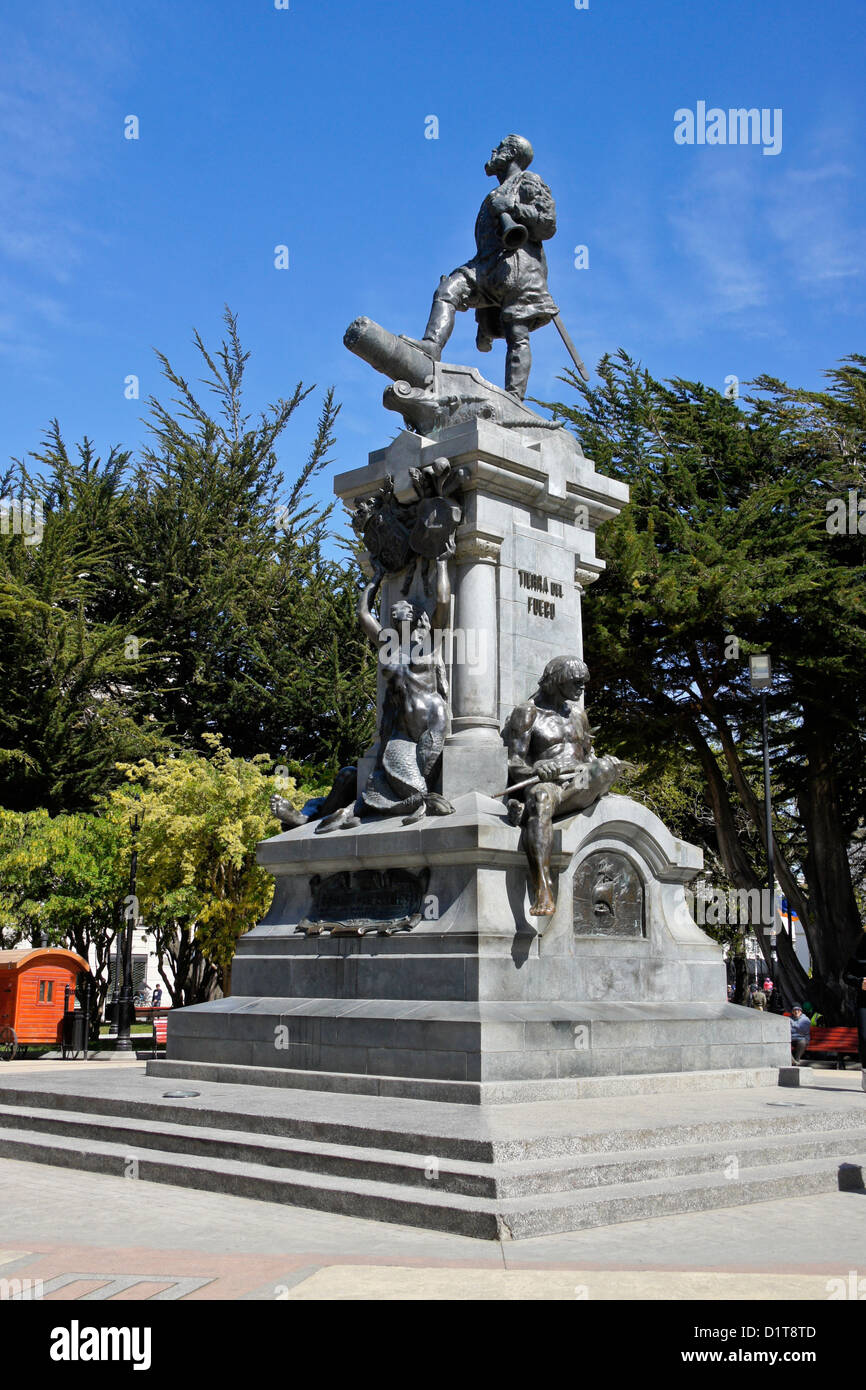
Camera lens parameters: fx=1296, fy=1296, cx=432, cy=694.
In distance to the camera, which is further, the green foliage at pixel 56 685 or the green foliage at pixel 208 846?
the green foliage at pixel 56 685

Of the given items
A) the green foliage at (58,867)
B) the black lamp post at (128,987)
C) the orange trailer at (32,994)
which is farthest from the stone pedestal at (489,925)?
the green foliage at (58,867)

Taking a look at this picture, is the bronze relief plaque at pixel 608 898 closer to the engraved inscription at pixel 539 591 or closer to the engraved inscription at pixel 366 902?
the engraved inscription at pixel 366 902

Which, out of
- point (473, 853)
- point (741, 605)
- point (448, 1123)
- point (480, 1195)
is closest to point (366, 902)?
point (473, 853)

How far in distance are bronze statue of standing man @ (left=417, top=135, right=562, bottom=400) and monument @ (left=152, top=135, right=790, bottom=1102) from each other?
0.32 ft

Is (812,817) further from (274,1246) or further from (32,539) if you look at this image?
(274,1246)

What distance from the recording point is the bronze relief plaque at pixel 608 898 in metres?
11.9

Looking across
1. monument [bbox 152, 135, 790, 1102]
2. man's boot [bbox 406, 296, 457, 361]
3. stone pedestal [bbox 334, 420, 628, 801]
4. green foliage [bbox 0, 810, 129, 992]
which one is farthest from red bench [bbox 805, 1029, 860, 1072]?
green foliage [bbox 0, 810, 129, 992]

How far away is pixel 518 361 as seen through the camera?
15000 millimetres

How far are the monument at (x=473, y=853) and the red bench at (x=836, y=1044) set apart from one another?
9162 mm

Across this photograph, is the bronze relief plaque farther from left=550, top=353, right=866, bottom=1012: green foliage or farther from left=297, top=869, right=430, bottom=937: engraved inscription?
left=550, top=353, right=866, bottom=1012: green foliage
